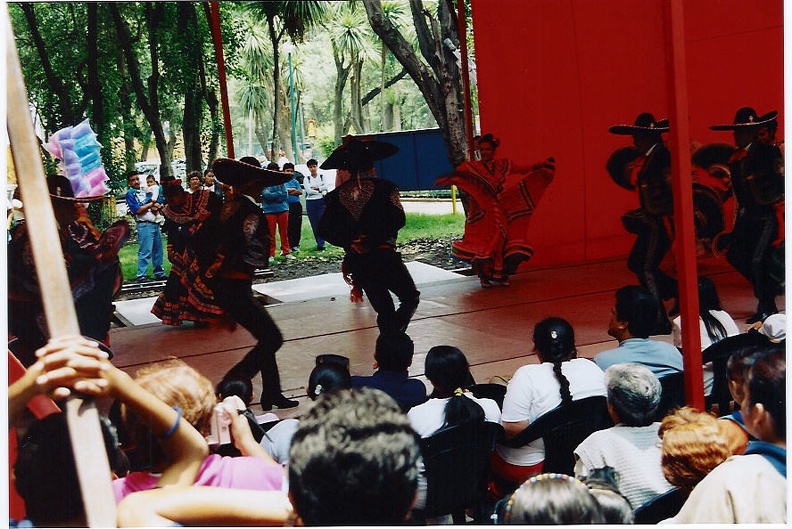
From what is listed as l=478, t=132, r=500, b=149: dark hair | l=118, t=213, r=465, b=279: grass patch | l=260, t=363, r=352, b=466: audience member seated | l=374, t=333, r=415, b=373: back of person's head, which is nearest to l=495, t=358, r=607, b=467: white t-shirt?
l=374, t=333, r=415, b=373: back of person's head

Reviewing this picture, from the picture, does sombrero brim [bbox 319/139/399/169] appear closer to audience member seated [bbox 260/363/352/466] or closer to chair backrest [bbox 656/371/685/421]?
audience member seated [bbox 260/363/352/466]

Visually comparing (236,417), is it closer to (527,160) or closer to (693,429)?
(693,429)

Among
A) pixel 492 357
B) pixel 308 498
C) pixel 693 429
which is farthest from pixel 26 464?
pixel 492 357

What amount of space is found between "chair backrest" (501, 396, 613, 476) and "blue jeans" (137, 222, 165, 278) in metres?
6.43

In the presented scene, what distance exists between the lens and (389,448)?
1878 mm

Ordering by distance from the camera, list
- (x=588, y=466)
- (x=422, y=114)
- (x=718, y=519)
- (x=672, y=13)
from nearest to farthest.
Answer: (x=718, y=519) → (x=588, y=466) → (x=672, y=13) → (x=422, y=114)

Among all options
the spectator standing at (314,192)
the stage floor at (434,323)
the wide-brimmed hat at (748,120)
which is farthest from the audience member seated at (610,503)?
the spectator standing at (314,192)

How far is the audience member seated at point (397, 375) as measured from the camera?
3.57 meters

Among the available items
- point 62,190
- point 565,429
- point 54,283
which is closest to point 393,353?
point 565,429

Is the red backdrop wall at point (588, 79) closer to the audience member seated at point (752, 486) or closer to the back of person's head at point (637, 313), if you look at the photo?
the back of person's head at point (637, 313)

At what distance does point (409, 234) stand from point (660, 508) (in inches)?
382

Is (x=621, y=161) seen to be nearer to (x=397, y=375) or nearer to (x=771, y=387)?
(x=397, y=375)

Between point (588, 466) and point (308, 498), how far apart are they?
4.44 feet

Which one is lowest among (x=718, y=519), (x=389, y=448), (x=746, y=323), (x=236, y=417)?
(x=746, y=323)
